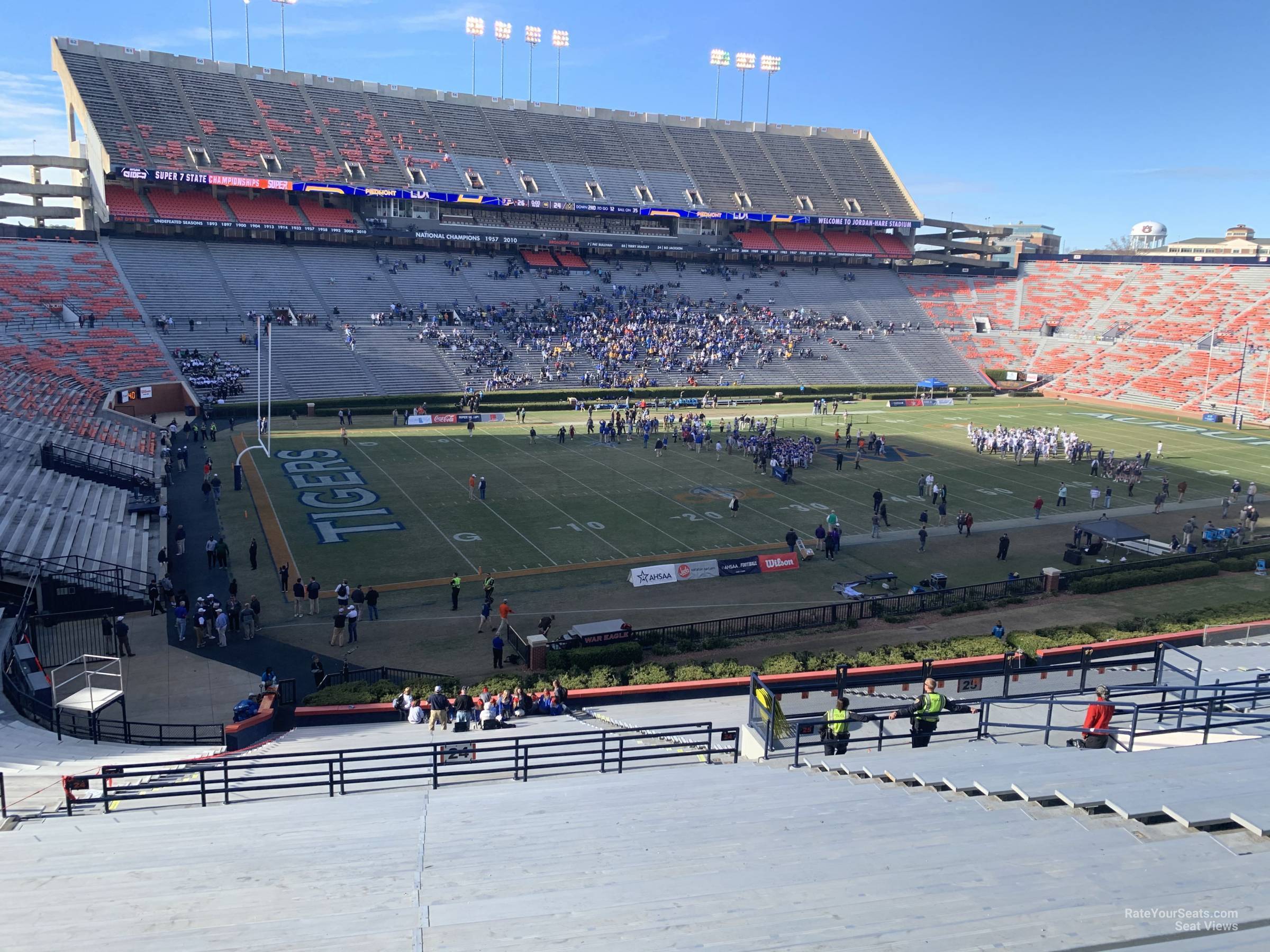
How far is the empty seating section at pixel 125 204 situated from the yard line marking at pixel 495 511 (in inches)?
1224

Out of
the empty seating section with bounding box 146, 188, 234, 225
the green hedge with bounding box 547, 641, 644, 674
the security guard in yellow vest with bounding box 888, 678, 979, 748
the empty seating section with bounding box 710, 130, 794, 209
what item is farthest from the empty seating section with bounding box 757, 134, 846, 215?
the security guard in yellow vest with bounding box 888, 678, 979, 748

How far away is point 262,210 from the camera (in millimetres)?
65625

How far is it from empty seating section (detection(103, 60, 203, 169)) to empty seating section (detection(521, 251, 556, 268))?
24.0 m

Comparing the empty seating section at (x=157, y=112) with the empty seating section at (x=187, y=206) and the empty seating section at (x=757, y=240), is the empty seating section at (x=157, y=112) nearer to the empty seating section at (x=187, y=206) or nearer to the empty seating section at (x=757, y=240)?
the empty seating section at (x=187, y=206)

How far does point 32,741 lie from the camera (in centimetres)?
1331

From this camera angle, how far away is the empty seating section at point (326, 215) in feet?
219

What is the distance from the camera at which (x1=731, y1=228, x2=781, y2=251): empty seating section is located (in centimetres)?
8150

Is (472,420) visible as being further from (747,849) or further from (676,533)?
(747,849)

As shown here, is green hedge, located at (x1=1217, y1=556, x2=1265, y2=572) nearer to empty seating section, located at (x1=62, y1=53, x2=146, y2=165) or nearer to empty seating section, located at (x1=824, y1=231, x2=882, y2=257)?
empty seating section, located at (x1=824, y1=231, x2=882, y2=257)

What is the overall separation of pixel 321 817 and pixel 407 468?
94.8ft

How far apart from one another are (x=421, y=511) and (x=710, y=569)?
10.7m

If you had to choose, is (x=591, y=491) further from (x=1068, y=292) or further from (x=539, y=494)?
(x=1068, y=292)

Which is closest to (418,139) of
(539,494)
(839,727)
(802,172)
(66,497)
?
(802,172)

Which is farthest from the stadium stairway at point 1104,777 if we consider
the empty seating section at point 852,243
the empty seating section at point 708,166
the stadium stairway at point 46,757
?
the empty seating section at point 852,243
